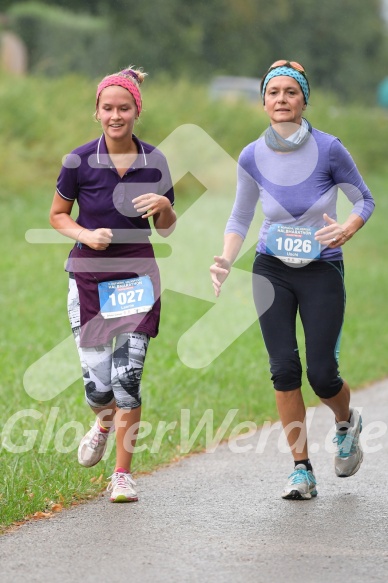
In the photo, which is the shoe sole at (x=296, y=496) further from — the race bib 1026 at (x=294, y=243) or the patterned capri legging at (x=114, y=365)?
the race bib 1026 at (x=294, y=243)

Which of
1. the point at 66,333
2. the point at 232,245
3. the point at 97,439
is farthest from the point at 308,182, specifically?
the point at 66,333

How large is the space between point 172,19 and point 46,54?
Result: 11392 mm

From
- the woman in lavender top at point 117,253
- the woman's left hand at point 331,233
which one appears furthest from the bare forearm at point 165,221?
the woman's left hand at point 331,233

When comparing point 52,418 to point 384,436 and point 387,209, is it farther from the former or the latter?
point 387,209

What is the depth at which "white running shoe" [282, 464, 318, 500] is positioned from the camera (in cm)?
607

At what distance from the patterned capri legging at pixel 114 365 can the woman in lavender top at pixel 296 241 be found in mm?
515

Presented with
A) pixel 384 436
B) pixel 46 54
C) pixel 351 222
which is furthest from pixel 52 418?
pixel 46 54

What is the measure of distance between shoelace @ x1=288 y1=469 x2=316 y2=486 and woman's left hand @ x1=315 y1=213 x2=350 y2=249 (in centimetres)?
119

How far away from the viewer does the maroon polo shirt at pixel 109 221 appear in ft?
19.4

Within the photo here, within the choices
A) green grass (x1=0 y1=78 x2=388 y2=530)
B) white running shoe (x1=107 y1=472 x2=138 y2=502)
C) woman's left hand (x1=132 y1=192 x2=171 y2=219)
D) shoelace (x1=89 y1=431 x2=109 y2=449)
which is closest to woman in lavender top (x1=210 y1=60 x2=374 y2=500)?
woman's left hand (x1=132 y1=192 x2=171 y2=219)

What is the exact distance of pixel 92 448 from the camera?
632 centimetres

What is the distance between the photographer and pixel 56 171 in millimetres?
19250

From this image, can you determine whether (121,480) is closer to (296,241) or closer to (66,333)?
(296,241)

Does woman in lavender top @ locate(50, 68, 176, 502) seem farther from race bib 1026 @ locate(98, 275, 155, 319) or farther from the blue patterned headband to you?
the blue patterned headband
